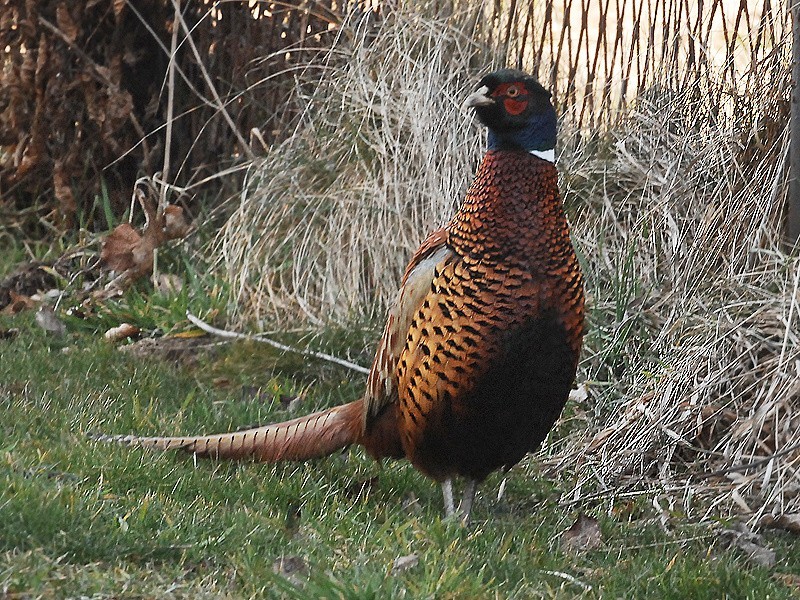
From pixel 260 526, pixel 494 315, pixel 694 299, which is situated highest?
pixel 494 315

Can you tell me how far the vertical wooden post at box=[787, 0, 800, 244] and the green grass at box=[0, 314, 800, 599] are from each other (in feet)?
3.88

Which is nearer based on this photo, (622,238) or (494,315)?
(494,315)

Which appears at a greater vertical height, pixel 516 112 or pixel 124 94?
pixel 516 112

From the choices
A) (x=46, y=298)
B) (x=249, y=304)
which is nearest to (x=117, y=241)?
(x=46, y=298)

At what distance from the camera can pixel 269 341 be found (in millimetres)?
4984

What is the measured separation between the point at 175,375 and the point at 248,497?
1421 millimetres

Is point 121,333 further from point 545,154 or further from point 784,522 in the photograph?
point 784,522

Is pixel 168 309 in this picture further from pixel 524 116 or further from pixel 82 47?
pixel 524 116

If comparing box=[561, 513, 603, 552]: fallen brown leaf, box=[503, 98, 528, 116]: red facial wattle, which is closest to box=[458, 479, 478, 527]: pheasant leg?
box=[561, 513, 603, 552]: fallen brown leaf

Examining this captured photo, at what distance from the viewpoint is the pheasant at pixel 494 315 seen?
3283 mm

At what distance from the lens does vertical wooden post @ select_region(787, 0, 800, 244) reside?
163 inches

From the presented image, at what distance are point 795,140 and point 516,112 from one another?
4.26 ft

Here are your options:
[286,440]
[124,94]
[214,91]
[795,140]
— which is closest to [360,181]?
[214,91]

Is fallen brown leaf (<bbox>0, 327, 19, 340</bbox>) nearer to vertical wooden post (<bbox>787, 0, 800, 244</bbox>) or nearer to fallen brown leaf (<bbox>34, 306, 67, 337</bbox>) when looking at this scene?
fallen brown leaf (<bbox>34, 306, 67, 337</bbox>)
